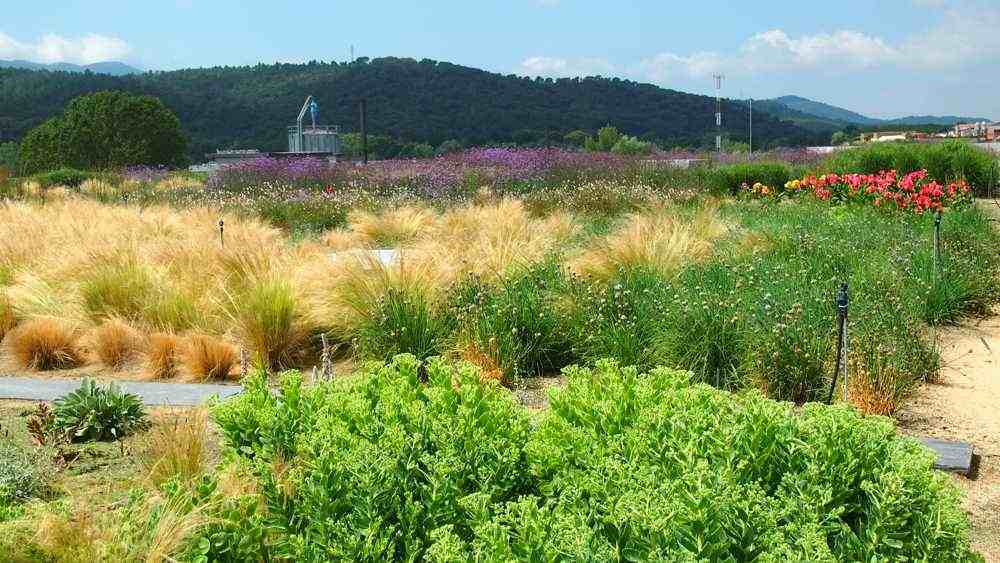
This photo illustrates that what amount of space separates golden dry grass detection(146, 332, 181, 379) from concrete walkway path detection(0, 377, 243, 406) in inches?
15.3

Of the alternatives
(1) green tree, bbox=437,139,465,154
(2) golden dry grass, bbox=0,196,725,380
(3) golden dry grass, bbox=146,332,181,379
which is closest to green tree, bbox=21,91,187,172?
(1) green tree, bbox=437,139,465,154

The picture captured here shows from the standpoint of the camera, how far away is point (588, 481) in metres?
2.25

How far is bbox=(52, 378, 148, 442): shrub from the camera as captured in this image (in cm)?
381

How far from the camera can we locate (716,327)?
4602mm

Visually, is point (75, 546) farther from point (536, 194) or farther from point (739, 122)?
point (739, 122)

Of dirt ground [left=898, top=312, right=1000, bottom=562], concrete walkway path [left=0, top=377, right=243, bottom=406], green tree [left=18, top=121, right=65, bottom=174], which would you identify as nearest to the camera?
dirt ground [left=898, top=312, right=1000, bottom=562]

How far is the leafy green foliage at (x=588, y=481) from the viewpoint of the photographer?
2010mm

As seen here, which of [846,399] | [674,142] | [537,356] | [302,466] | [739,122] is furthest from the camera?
[739,122]

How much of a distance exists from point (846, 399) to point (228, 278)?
162 inches

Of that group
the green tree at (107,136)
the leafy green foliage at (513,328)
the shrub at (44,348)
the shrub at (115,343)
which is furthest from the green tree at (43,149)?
the leafy green foliage at (513,328)

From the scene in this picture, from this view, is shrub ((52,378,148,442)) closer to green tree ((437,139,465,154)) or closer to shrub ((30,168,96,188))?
shrub ((30,168,96,188))

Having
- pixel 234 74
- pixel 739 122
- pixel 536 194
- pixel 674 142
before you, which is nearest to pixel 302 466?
pixel 536 194

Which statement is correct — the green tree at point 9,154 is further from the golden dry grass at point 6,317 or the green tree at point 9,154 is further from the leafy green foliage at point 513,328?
the leafy green foliage at point 513,328

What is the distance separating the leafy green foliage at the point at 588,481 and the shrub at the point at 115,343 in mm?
2888
